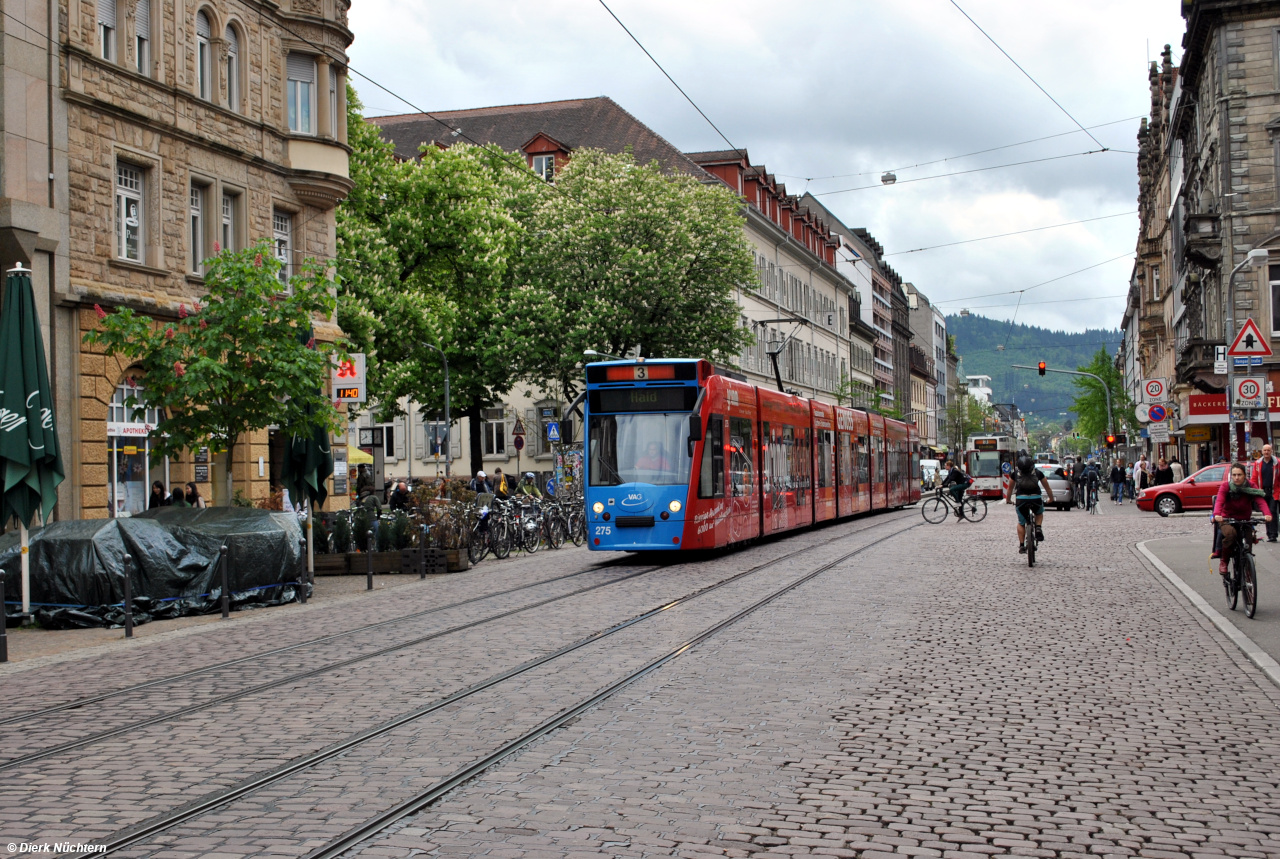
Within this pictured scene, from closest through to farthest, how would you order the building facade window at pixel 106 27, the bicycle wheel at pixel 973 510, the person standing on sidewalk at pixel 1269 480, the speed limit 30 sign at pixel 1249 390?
the speed limit 30 sign at pixel 1249 390 → the person standing on sidewalk at pixel 1269 480 → the building facade window at pixel 106 27 → the bicycle wheel at pixel 973 510

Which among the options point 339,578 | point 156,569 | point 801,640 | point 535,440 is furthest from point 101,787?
point 535,440

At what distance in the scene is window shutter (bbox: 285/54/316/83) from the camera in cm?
3022

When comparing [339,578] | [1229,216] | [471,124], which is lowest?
[339,578]

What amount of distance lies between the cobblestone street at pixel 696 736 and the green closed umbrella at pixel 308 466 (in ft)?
16.7

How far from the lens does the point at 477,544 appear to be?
24.6m

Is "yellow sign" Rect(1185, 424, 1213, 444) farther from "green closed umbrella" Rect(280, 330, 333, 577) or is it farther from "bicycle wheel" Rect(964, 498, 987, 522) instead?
"green closed umbrella" Rect(280, 330, 333, 577)

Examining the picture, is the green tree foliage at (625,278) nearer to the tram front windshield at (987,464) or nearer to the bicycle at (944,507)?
the bicycle at (944,507)

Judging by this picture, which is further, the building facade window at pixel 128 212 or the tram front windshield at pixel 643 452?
the building facade window at pixel 128 212

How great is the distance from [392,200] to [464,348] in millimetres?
7045

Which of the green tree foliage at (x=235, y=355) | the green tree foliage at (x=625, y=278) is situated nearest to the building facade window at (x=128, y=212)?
the green tree foliage at (x=235, y=355)

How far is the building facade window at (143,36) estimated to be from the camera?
81.4ft

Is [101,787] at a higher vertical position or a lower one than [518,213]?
lower

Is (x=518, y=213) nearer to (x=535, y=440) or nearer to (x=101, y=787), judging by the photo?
(x=535, y=440)

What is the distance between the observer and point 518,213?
152 ft
